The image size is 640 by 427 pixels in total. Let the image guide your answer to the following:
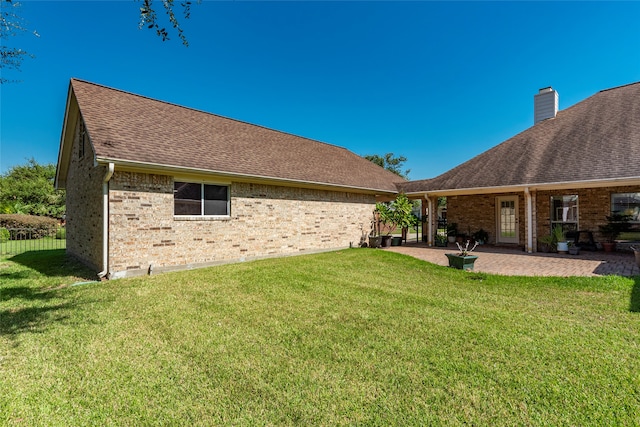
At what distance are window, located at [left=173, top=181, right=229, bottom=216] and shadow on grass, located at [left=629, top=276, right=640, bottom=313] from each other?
10.0 m

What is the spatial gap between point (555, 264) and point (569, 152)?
5741 mm

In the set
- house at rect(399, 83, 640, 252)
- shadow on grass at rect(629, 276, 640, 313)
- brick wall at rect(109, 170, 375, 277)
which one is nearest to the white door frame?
house at rect(399, 83, 640, 252)

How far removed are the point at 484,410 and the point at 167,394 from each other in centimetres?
296

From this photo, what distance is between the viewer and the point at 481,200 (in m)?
15.6

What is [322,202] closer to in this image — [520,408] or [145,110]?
[145,110]

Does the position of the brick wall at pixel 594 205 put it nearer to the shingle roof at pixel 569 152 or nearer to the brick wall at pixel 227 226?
the shingle roof at pixel 569 152

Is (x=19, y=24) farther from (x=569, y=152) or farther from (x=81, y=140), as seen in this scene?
(x=569, y=152)

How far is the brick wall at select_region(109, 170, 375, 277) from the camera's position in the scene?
755 cm

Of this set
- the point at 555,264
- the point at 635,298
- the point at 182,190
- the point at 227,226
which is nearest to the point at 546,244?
the point at 555,264

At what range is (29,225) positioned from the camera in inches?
844

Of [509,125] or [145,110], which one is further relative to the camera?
[509,125]

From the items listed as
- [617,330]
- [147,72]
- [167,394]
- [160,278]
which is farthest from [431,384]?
[147,72]

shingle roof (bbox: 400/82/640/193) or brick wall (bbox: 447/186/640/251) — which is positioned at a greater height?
shingle roof (bbox: 400/82/640/193)

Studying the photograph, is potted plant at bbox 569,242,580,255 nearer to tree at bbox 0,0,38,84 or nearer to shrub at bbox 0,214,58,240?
tree at bbox 0,0,38,84
